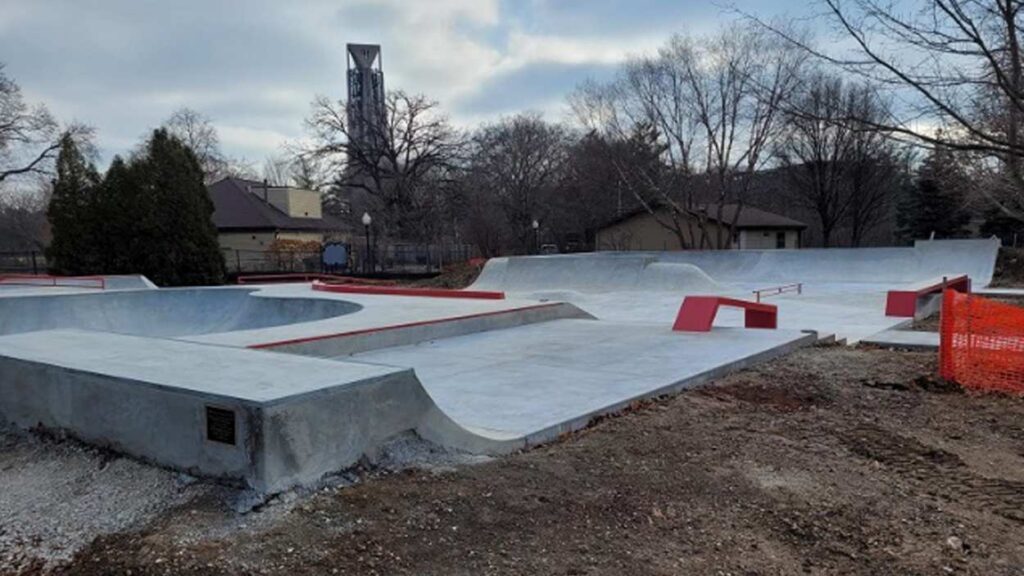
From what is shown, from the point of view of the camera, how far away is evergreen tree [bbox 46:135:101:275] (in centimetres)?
2389

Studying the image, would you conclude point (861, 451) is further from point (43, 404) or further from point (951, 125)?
point (43, 404)

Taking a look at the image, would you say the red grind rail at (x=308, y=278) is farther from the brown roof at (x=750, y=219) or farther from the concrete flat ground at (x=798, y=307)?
the brown roof at (x=750, y=219)

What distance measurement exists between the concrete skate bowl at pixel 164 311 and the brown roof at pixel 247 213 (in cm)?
2665

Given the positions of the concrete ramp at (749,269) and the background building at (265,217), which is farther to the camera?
the background building at (265,217)

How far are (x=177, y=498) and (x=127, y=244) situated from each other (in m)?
24.1

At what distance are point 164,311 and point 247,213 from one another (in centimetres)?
2912

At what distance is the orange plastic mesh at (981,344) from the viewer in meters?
6.71

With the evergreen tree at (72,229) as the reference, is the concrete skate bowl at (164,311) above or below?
below

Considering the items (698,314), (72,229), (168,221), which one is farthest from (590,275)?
(72,229)

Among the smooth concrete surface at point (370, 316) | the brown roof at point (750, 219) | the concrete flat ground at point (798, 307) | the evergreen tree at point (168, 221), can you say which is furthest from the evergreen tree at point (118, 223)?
the brown roof at point (750, 219)

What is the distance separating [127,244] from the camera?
947 inches

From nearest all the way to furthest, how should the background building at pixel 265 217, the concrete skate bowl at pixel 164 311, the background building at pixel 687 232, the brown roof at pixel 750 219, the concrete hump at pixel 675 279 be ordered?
the concrete skate bowl at pixel 164 311 → the concrete hump at pixel 675 279 → the background building at pixel 265 217 → the brown roof at pixel 750 219 → the background building at pixel 687 232

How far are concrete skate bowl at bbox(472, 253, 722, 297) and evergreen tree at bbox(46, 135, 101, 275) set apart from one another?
1349cm

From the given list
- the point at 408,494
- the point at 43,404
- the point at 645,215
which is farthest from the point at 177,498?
the point at 645,215
